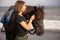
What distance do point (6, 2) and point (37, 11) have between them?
36.5 ft

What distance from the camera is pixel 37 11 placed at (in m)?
3.83

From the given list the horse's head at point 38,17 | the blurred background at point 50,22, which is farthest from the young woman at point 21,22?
the blurred background at point 50,22

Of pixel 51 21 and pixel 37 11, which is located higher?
pixel 37 11

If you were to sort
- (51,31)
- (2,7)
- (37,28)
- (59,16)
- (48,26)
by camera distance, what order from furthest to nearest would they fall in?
(2,7) < (59,16) < (48,26) < (51,31) < (37,28)

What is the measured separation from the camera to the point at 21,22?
3.68 m

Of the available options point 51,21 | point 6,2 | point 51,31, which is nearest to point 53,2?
point 6,2

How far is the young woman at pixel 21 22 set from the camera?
12.0 ft

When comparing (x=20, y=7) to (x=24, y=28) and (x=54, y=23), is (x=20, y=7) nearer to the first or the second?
(x=24, y=28)

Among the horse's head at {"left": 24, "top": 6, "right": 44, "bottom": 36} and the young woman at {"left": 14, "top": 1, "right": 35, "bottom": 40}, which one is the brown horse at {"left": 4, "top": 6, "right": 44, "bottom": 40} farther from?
the young woman at {"left": 14, "top": 1, "right": 35, "bottom": 40}

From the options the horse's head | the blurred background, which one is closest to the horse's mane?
the horse's head

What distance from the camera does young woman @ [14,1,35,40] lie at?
3668 mm

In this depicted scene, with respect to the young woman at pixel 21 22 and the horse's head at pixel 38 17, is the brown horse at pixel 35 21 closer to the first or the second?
the horse's head at pixel 38 17

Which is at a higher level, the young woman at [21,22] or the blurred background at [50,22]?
the young woman at [21,22]

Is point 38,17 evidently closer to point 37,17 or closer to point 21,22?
point 37,17
